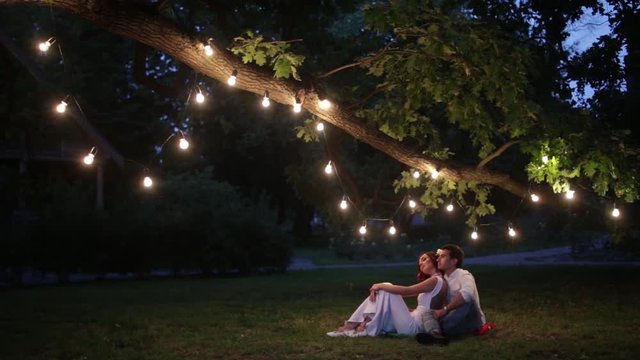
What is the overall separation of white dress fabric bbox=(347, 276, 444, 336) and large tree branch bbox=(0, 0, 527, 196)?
223 cm

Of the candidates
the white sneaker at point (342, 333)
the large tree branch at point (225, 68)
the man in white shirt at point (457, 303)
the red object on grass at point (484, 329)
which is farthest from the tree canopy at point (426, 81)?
the white sneaker at point (342, 333)

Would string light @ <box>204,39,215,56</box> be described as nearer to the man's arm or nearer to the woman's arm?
the woman's arm

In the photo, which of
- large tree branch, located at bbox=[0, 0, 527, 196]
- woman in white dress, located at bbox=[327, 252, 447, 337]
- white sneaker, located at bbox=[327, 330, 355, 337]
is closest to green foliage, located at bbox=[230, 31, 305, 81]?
large tree branch, located at bbox=[0, 0, 527, 196]

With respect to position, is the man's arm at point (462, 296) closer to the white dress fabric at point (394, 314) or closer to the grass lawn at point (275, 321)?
the white dress fabric at point (394, 314)

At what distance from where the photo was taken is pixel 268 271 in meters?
19.9

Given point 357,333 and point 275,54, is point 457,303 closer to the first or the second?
point 357,333

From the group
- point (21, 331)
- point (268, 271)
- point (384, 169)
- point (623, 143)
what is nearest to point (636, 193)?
point (623, 143)

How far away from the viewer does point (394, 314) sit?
826 centimetres

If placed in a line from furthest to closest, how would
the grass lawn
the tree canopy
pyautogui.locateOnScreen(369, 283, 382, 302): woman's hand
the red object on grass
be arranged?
the red object on grass → pyautogui.locateOnScreen(369, 283, 382, 302): woman's hand → the tree canopy → the grass lawn

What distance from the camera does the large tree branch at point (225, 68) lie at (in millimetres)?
7277

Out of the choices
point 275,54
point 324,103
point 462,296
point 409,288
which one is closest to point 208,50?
point 275,54

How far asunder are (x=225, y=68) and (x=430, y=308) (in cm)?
367

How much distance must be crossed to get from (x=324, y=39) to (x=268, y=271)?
7782 millimetres

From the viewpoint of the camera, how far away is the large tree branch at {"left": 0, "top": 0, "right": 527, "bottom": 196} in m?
7.28
